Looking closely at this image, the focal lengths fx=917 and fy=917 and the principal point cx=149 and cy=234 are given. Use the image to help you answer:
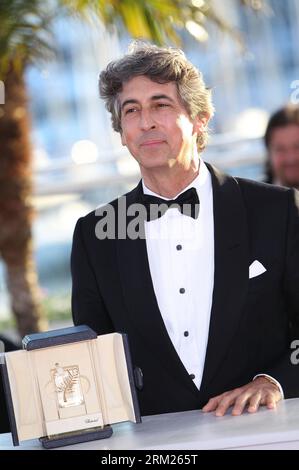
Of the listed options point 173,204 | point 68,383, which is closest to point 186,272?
point 173,204

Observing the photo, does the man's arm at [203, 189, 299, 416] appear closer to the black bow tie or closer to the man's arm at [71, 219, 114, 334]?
the black bow tie

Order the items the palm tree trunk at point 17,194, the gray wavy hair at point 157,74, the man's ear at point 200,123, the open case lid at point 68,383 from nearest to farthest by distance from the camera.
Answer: the open case lid at point 68,383
the gray wavy hair at point 157,74
the man's ear at point 200,123
the palm tree trunk at point 17,194

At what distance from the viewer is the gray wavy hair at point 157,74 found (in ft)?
9.70

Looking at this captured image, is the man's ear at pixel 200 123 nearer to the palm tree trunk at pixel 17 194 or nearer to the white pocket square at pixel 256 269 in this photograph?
the white pocket square at pixel 256 269

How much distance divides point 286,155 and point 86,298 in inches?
88.5

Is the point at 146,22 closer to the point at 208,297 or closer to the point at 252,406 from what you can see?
the point at 208,297

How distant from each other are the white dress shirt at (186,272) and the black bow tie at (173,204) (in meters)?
0.02

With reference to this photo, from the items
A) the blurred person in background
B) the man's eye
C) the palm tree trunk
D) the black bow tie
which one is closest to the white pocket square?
the black bow tie

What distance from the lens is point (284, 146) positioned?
503 centimetres

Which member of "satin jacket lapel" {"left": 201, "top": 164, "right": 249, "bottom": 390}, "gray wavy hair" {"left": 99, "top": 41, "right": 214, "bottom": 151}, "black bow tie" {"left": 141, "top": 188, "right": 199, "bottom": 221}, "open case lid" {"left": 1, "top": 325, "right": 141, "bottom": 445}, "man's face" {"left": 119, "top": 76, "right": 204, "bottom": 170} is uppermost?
"gray wavy hair" {"left": 99, "top": 41, "right": 214, "bottom": 151}

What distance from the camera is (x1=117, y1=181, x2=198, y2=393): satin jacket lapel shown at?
2.87 metres

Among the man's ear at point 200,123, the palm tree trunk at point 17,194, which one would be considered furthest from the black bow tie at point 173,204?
the palm tree trunk at point 17,194

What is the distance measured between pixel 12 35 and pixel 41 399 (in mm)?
3994

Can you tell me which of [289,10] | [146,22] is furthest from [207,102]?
[289,10]
